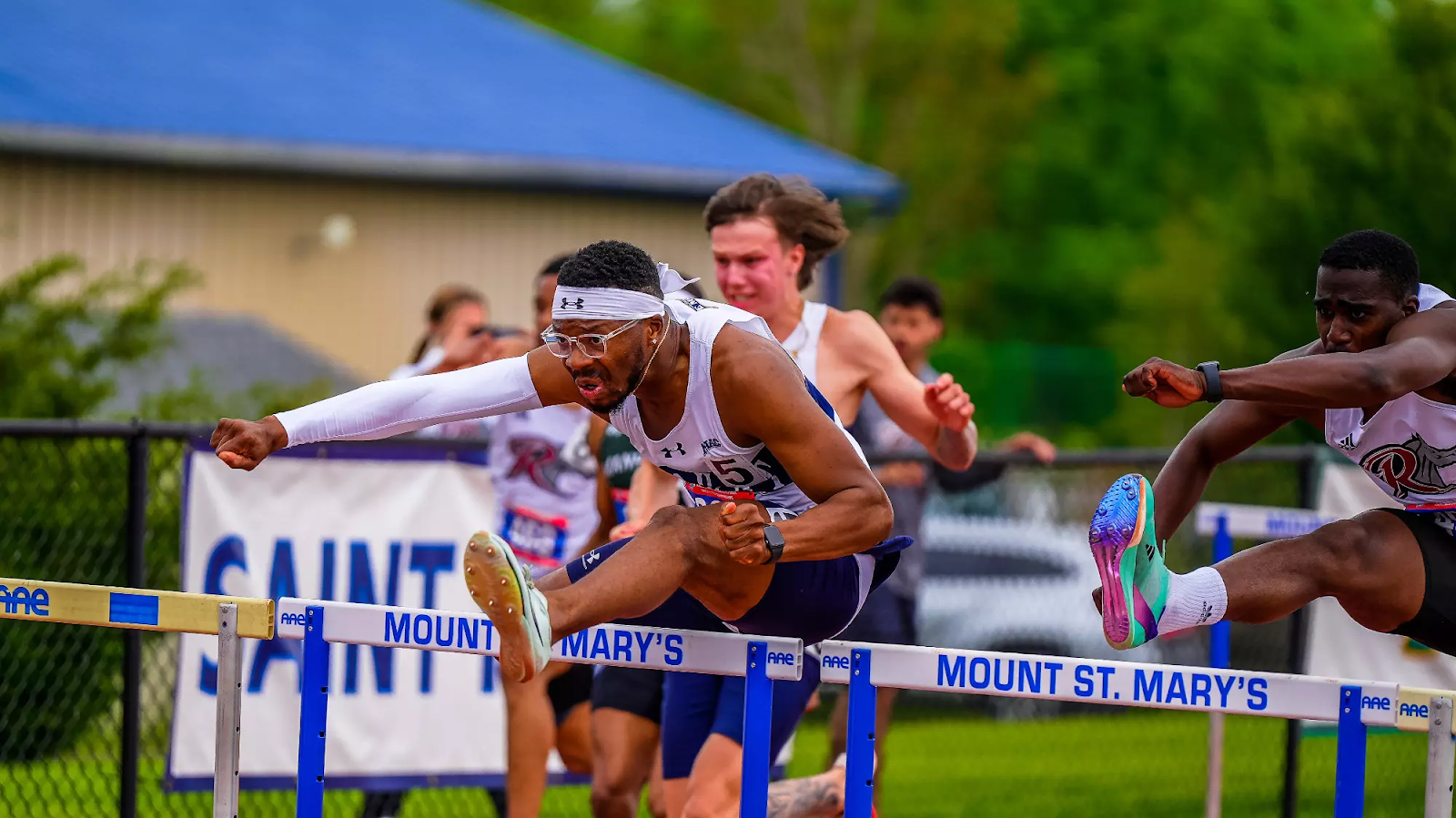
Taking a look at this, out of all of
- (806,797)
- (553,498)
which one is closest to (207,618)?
(806,797)

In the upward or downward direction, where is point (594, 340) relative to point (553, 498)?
upward

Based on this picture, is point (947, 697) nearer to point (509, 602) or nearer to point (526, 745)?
point (526, 745)

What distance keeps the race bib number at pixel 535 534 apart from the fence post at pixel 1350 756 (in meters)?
3.76

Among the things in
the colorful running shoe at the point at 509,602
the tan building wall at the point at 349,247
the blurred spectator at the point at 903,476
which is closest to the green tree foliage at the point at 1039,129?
the tan building wall at the point at 349,247

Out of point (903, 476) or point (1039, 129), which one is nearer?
point (903, 476)

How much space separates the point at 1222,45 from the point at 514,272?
22.6 meters

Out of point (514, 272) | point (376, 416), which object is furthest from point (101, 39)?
point (376, 416)

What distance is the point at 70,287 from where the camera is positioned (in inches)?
550

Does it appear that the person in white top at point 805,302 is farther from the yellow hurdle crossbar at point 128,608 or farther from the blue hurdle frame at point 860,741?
the yellow hurdle crossbar at point 128,608

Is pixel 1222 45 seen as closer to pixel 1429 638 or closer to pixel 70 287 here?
pixel 70 287

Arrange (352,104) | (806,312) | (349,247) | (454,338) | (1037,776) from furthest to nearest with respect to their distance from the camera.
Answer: (352,104)
(349,247)
(1037,776)
(454,338)
(806,312)

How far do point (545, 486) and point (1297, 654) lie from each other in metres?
3.84

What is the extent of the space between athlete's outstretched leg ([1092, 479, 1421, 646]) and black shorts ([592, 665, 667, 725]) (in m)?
1.71

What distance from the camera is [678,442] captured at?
4.66 m
